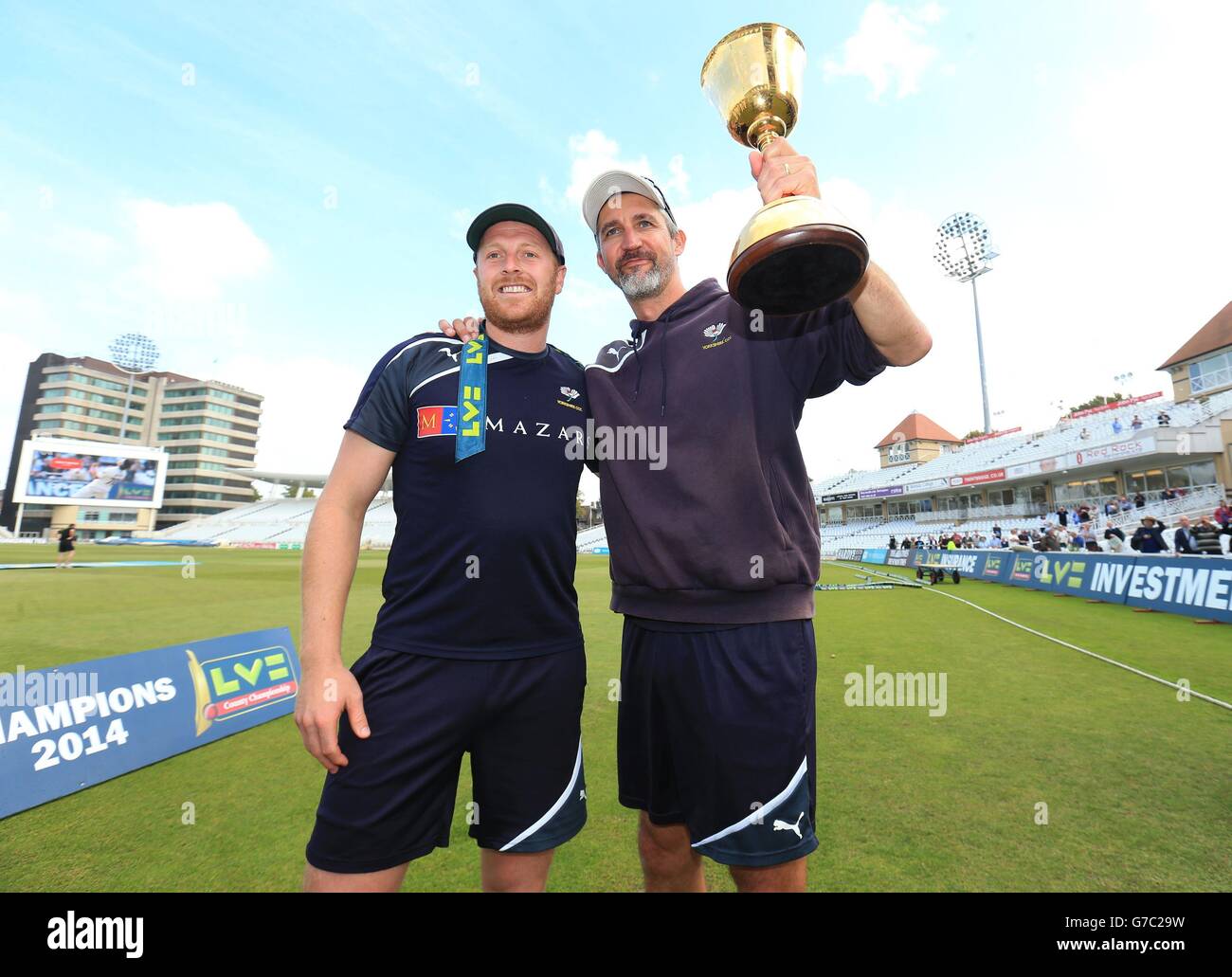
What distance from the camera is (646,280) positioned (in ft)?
7.44

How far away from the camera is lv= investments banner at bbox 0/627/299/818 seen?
3533 mm

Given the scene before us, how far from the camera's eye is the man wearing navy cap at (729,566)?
170 cm

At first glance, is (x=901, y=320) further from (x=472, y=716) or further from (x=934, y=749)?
(x=934, y=749)

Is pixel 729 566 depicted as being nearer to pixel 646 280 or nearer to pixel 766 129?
pixel 646 280

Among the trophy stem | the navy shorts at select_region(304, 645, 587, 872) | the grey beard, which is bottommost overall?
the navy shorts at select_region(304, 645, 587, 872)

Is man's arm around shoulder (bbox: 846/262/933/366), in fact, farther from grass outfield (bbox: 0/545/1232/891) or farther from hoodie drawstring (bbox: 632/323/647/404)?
grass outfield (bbox: 0/545/1232/891)

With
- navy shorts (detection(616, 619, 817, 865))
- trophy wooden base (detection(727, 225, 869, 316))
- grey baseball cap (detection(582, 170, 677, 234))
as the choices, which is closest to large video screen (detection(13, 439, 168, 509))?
grey baseball cap (detection(582, 170, 677, 234))

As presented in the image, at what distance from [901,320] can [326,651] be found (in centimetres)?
202

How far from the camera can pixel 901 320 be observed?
1.66m

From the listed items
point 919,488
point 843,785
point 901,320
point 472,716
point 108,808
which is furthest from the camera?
point 919,488

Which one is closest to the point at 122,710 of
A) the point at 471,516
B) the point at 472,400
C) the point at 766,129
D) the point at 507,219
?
the point at 471,516

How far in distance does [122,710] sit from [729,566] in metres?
4.84

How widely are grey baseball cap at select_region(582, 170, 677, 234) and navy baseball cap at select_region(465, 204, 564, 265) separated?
9.3 inches
